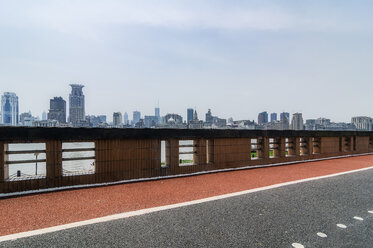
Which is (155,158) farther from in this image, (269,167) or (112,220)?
(269,167)

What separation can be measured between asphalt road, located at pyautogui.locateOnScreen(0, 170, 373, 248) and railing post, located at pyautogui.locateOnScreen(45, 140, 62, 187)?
3.68 metres

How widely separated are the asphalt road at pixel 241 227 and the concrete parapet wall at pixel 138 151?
3.67 metres

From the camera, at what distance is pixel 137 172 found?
8.90 m

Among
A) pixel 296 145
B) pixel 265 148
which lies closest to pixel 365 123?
pixel 296 145

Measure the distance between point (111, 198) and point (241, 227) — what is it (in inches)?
162

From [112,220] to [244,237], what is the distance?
3.04m

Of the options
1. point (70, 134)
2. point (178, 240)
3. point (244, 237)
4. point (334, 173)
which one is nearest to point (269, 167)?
point (334, 173)

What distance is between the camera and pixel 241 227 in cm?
473

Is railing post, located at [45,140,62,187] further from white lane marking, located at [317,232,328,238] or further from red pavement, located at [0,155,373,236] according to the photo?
white lane marking, located at [317,232,328,238]

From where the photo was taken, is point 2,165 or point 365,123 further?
point 365,123

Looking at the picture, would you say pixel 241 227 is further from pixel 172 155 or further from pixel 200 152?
pixel 200 152

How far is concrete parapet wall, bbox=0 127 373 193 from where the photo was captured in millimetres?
7156

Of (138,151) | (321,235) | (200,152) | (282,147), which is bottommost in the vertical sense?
(321,235)

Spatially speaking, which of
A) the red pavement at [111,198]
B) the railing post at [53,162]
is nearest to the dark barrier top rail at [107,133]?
the railing post at [53,162]
